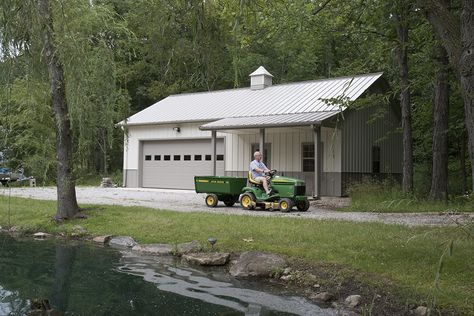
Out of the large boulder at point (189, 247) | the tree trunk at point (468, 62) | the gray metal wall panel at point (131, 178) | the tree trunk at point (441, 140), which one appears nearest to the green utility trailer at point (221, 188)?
the large boulder at point (189, 247)

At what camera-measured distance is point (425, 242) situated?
815 cm

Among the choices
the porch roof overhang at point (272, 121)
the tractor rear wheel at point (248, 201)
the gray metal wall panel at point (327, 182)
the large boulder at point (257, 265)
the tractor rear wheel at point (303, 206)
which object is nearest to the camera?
the large boulder at point (257, 265)

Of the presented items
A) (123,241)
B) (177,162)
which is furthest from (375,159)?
(123,241)

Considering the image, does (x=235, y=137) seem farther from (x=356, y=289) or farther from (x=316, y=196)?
(x=356, y=289)

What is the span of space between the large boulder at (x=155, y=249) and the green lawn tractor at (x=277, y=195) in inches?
188

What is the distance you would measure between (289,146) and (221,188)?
21.6ft

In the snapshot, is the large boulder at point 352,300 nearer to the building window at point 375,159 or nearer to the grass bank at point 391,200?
the grass bank at point 391,200

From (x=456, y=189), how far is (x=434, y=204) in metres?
6.42

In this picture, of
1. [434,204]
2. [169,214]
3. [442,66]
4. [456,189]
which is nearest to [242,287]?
[169,214]

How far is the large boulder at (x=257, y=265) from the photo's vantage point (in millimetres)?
7602

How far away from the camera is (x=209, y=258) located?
8.36 m

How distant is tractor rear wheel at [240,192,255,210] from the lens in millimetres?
13962

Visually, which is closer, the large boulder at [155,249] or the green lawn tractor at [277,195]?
the large boulder at [155,249]

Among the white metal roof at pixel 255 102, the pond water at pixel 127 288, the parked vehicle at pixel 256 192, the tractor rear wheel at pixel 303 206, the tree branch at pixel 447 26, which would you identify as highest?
the white metal roof at pixel 255 102
